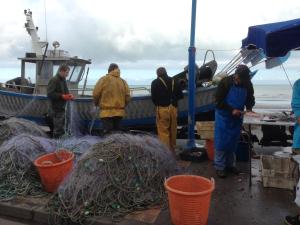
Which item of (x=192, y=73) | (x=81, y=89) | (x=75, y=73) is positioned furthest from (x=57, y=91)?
(x=75, y=73)

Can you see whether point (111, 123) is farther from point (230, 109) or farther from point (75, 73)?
point (75, 73)

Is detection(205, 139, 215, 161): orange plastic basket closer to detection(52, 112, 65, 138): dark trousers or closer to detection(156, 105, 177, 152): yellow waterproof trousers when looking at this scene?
detection(156, 105, 177, 152): yellow waterproof trousers

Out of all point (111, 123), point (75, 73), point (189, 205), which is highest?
point (75, 73)

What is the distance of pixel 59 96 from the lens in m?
7.68

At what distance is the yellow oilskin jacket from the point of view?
23.1ft

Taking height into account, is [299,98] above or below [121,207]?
above

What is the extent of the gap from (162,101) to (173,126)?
58cm

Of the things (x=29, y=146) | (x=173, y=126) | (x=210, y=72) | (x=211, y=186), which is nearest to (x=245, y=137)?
(x=173, y=126)

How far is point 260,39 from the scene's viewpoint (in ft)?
16.4

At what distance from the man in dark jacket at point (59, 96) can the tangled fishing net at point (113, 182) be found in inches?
120

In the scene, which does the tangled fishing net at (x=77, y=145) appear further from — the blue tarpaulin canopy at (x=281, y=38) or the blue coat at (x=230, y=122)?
the blue tarpaulin canopy at (x=281, y=38)

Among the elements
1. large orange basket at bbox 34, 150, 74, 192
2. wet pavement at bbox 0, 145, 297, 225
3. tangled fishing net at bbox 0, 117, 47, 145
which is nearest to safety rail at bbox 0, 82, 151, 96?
tangled fishing net at bbox 0, 117, 47, 145

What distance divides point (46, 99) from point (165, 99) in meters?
4.18

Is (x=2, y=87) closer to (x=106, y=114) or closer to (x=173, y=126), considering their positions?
(x=106, y=114)
